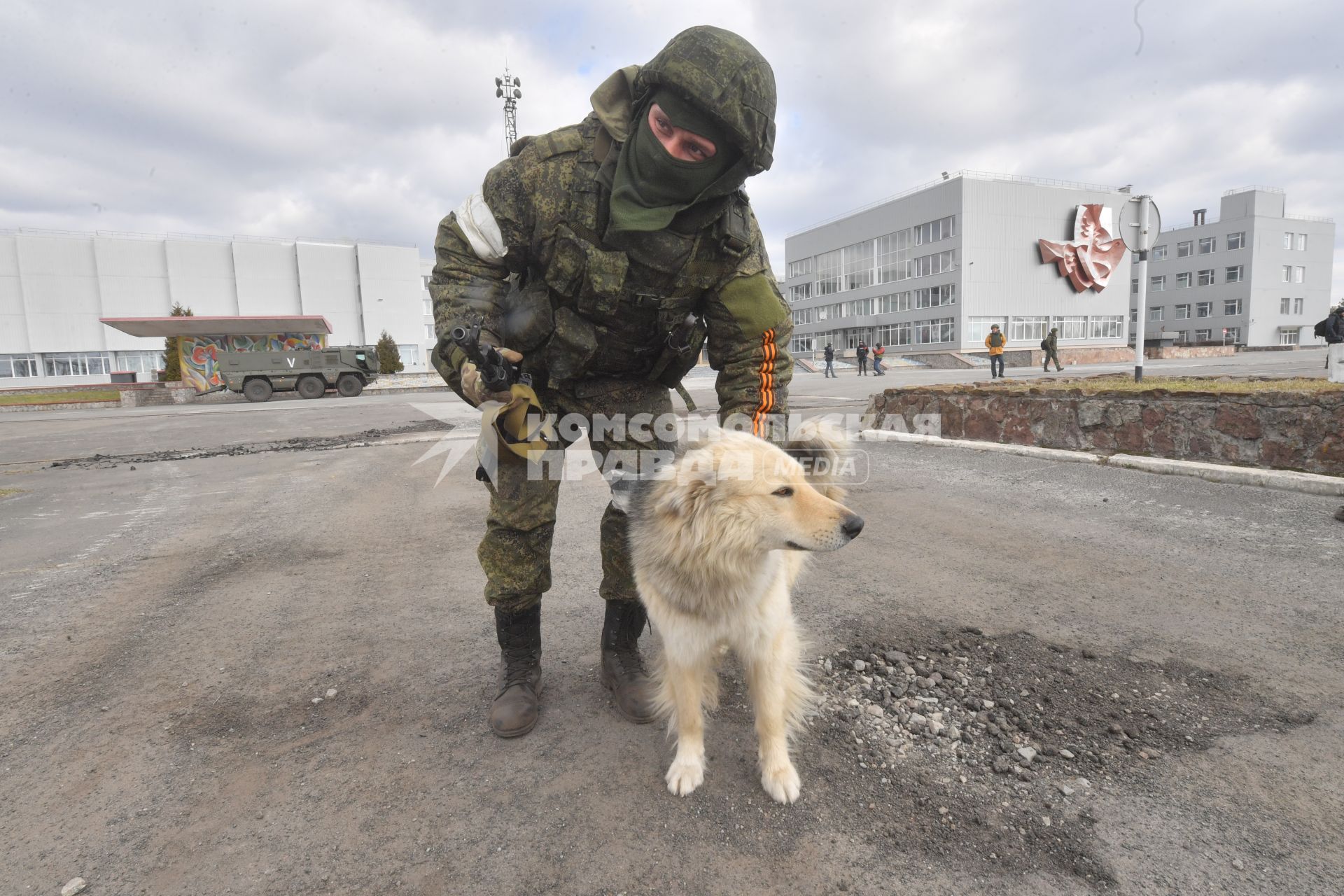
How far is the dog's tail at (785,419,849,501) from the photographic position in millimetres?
2406

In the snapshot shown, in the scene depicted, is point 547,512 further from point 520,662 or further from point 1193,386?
point 1193,386

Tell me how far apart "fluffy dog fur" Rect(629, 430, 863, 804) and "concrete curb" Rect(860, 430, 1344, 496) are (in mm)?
4629

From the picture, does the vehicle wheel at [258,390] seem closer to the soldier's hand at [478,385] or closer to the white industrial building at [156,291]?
the white industrial building at [156,291]

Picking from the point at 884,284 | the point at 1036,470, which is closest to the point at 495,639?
the point at 1036,470

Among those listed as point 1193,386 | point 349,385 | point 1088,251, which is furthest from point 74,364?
point 1088,251

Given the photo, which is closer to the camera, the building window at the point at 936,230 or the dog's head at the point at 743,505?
the dog's head at the point at 743,505

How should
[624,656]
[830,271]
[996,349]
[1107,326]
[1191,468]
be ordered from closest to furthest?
[624,656] → [1191,468] → [996,349] → [1107,326] → [830,271]

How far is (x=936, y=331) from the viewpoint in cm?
4791

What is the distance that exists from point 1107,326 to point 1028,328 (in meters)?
7.77

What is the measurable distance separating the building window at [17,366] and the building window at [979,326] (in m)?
71.0

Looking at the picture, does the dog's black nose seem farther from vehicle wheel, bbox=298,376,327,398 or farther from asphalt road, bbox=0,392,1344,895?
vehicle wheel, bbox=298,376,327,398

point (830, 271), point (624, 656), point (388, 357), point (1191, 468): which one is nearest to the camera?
point (624, 656)

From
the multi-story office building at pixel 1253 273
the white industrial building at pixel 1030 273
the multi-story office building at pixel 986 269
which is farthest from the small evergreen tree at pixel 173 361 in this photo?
the multi-story office building at pixel 1253 273

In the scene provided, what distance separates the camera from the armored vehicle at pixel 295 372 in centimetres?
2525
